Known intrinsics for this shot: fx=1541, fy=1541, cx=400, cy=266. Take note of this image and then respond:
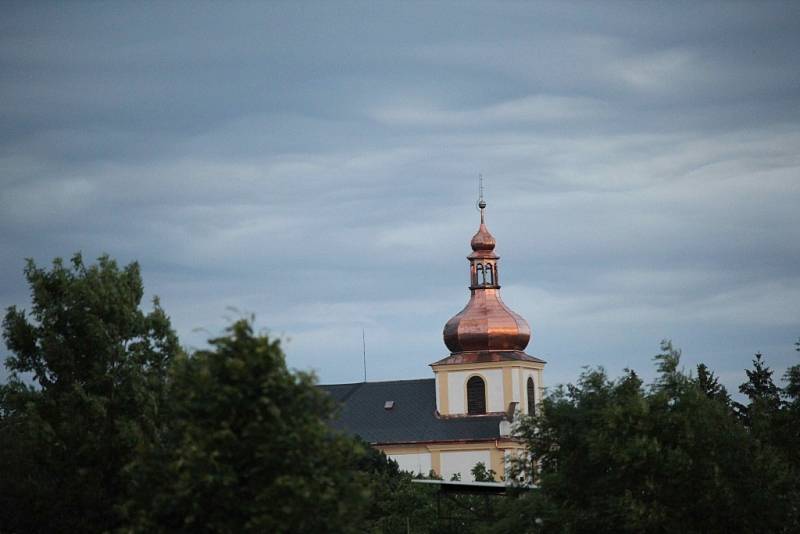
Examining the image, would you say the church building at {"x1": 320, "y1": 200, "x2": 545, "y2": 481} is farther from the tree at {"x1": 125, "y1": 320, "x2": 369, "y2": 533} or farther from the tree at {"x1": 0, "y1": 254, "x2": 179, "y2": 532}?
the tree at {"x1": 125, "y1": 320, "x2": 369, "y2": 533}

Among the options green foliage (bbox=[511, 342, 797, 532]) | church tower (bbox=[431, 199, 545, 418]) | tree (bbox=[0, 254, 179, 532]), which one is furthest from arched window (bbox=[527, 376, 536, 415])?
tree (bbox=[0, 254, 179, 532])

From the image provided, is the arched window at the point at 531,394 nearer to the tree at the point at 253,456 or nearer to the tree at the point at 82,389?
the tree at the point at 82,389

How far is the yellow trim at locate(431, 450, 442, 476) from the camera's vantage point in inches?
4021

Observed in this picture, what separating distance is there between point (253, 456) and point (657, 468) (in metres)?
18.7

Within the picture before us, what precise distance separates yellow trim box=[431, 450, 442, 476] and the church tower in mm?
3163

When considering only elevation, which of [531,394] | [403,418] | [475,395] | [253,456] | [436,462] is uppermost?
[531,394]

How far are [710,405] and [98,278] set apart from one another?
19139 millimetres

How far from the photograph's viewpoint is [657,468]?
144 ft

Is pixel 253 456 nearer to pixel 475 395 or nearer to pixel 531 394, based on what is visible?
pixel 475 395

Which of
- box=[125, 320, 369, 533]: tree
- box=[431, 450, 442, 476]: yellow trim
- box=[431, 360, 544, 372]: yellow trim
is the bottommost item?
box=[125, 320, 369, 533]: tree

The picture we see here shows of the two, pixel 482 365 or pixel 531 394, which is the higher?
pixel 482 365

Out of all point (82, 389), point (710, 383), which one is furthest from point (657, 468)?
point (710, 383)

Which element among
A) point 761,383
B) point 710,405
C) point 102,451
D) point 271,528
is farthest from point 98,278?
point 761,383

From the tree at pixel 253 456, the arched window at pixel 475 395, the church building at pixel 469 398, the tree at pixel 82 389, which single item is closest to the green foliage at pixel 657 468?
the tree at pixel 82 389
